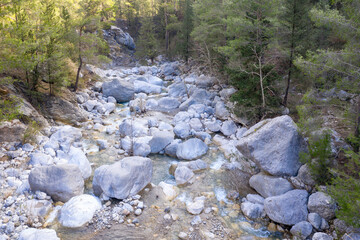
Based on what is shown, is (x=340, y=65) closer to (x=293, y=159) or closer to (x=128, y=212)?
(x=293, y=159)

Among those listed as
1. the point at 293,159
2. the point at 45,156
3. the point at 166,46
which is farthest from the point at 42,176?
the point at 166,46

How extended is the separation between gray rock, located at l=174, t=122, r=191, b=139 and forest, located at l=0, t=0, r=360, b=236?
9.29 feet

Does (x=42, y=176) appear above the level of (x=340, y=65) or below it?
below

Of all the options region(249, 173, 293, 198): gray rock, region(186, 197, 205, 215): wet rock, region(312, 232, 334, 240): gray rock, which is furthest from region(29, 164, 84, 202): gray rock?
region(312, 232, 334, 240): gray rock

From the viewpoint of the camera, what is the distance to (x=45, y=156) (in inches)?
399

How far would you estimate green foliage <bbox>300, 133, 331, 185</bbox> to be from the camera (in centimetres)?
770

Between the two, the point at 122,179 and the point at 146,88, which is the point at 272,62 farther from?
the point at 146,88

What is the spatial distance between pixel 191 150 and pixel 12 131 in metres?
7.50

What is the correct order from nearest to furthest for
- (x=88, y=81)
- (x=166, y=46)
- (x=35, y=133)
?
(x=35, y=133) < (x=88, y=81) < (x=166, y=46)

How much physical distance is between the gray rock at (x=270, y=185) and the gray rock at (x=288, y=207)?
43cm

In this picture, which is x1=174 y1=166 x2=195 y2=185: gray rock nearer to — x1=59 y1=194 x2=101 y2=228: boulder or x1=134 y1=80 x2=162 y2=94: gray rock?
x1=59 y1=194 x2=101 y2=228: boulder

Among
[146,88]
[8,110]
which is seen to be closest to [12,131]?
[8,110]

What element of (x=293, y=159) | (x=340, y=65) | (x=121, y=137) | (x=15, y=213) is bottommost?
(x=121, y=137)

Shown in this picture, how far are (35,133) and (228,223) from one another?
8.74 m
